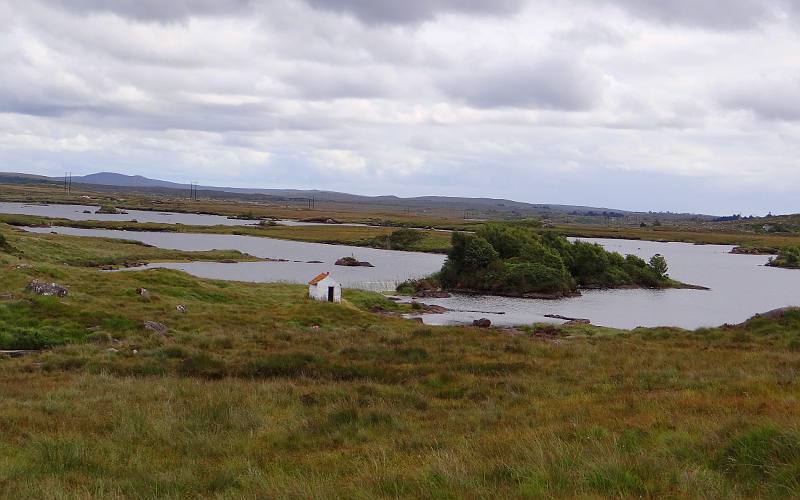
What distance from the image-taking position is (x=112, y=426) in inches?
459

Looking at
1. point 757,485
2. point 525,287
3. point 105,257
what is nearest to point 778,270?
point 525,287

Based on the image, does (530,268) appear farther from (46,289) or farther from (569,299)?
(46,289)

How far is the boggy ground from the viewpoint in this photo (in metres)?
7.73

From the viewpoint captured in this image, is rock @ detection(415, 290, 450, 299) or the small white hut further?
rock @ detection(415, 290, 450, 299)

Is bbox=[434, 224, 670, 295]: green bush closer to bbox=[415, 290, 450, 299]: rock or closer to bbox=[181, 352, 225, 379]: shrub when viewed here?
bbox=[415, 290, 450, 299]: rock

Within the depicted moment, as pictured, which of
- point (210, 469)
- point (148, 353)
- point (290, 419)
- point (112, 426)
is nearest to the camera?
point (210, 469)

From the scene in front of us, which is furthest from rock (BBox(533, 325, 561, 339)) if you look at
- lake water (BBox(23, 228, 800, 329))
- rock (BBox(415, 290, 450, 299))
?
rock (BBox(415, 290, 450, 299))

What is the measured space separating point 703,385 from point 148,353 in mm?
16954

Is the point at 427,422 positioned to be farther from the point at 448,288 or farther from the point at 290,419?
the point at 448,288

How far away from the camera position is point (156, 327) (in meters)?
29.3

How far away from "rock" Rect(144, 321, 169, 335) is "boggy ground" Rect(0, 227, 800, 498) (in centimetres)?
97

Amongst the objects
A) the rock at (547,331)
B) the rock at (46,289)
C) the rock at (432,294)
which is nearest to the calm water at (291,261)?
the rock at (432,294)

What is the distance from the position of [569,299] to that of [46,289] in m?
60.1

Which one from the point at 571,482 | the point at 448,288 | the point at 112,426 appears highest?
the point at 571,482
